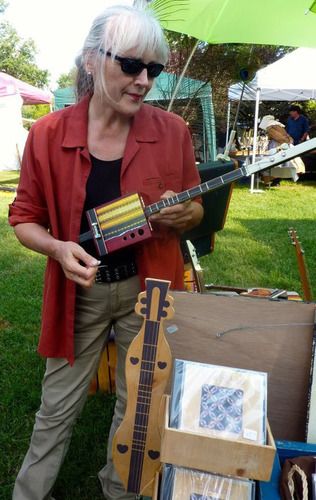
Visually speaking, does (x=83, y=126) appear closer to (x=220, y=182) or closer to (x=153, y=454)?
(x=220, y=182)

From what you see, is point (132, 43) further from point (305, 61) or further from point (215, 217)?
point (305, 61)

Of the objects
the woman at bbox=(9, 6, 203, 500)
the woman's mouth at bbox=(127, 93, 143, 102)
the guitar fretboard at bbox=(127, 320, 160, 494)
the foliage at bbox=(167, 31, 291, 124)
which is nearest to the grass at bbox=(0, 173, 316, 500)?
the woman at bbox=(9, 6, 203, 500)

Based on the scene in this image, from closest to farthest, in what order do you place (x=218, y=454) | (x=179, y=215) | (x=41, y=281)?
(x=218, y=454)
(x=179, y=215)
(x=41, y=281)

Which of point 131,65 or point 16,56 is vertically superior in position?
point 16,56

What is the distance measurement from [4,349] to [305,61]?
7.62 meters

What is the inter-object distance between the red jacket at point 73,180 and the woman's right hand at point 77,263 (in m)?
0.09

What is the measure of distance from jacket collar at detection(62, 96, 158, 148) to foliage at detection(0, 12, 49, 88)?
42.2m

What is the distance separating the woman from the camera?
1390 mm

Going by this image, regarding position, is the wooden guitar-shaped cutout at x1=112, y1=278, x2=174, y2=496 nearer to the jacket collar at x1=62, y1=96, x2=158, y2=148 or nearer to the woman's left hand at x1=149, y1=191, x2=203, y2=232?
the woman's left hand at x1=149, y1=191, x2=203, y2=232

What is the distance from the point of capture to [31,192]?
4.98 feet

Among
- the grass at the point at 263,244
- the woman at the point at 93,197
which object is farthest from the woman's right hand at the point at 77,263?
the grass at the point at 263,244

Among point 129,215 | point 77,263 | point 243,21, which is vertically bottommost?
point 77,263

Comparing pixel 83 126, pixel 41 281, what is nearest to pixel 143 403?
pixel 83 126

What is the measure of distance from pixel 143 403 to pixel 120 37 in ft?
3.37
